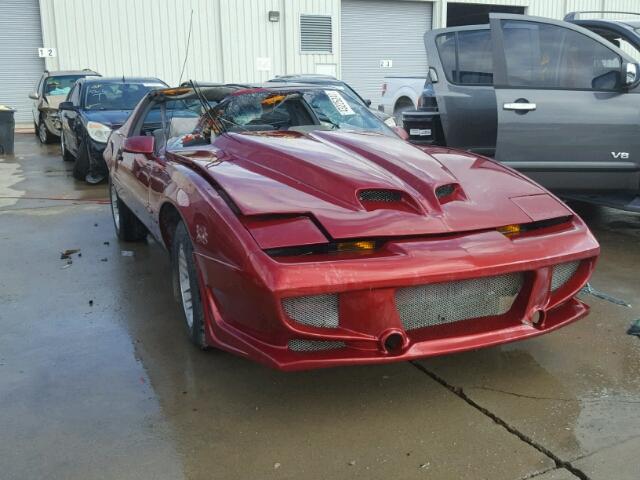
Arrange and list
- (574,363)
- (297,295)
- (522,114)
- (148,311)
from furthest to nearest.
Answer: (522,114) → (148,311) → (574,363) → (297,295)

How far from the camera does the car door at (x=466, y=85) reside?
5969 mm

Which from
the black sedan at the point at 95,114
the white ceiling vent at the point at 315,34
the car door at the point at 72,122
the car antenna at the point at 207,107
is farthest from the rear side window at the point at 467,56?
the white ceiling vent at the point at 315,34

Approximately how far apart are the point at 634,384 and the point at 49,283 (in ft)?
12.6

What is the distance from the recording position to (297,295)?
98.7 inches

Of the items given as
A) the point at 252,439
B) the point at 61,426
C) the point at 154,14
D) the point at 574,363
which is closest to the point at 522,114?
the point at 574,363

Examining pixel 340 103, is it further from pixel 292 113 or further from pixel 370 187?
pixel 370 187

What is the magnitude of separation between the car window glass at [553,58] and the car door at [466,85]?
1.60ft

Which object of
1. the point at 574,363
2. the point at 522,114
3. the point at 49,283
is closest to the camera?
the point at 574,363

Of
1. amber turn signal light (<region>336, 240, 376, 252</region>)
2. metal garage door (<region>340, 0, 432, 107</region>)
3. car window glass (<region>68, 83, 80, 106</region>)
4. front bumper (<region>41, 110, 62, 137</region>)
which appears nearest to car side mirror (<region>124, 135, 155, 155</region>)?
amber turn signal light (<region>336, 240, 376, 252</region>)

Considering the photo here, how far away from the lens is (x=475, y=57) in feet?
19.9

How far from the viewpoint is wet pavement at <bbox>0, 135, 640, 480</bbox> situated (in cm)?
250

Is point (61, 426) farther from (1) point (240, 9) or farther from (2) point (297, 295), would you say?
(1) point (240, 9)

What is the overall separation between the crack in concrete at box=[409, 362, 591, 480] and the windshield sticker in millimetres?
2079

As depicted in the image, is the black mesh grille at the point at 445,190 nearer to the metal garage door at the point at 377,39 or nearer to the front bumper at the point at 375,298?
the front bumper at the point at 375,298
